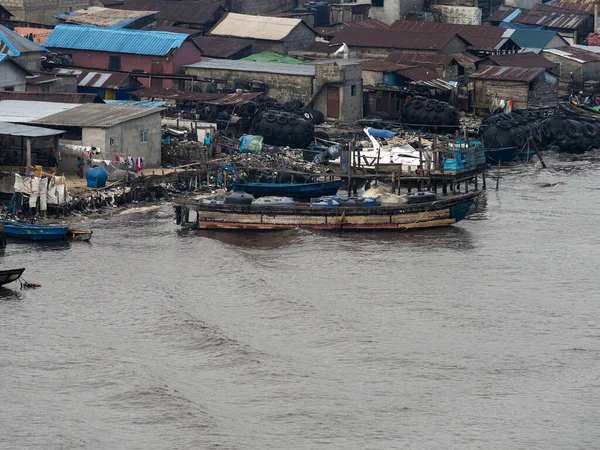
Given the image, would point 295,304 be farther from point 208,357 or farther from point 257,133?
point 257,133

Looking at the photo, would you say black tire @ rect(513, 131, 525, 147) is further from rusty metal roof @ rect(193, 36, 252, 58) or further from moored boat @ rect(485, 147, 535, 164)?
rusty metal roof @ rect(193, 36, 252, 58)

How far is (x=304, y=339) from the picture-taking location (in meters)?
36.1

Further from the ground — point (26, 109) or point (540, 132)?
point (26, 109)

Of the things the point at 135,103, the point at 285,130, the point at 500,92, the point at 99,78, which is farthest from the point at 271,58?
the point at 135,103

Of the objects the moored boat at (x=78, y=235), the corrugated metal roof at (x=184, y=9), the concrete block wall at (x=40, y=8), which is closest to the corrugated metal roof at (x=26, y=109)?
the moored boat at (x=78, y=235)

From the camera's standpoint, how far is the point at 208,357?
34781 mm

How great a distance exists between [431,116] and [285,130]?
8379 millimetres

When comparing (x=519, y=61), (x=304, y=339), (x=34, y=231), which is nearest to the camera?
(x=304, y=339)

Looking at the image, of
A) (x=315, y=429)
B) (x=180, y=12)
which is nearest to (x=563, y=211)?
(x=315, y=429)

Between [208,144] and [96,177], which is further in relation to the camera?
[208,144]

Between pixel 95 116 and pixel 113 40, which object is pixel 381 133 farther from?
pixel 113 40

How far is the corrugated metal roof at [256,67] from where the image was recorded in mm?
64438

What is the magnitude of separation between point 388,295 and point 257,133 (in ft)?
64.5

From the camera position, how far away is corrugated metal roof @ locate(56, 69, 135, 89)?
206ft
